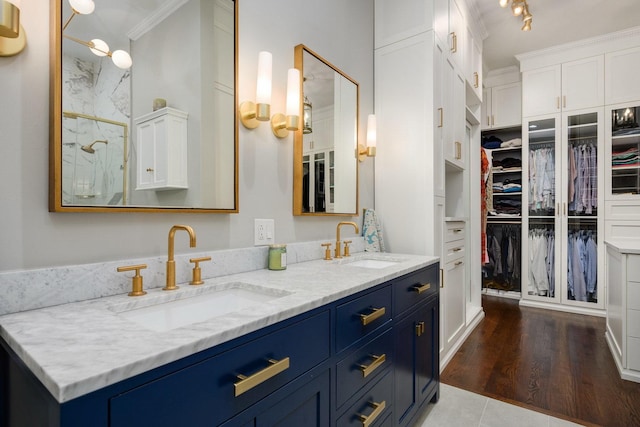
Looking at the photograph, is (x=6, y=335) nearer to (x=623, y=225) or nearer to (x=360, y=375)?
(x=360, y=375)

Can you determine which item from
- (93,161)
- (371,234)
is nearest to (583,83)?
(371,234)

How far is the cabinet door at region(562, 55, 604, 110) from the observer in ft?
11.6

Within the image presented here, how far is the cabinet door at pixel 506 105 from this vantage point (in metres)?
4.14

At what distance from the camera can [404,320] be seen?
1.54 meters

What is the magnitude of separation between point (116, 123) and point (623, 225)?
4.38m

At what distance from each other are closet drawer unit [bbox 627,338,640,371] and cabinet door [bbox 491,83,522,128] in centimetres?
276

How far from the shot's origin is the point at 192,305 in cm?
111

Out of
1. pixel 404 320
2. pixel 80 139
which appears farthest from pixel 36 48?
pixel 404 320

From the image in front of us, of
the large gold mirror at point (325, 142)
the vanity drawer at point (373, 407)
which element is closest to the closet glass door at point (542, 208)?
the large gold mirror at point (325, 142)

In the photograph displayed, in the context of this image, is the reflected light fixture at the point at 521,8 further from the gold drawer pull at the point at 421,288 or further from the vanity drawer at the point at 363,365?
the vanity drawer at the point at 363,365

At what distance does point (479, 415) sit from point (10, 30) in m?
2.46

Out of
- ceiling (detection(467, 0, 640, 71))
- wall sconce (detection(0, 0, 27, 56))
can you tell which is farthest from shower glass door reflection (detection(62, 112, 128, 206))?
ceiling (detection(467, 0, 640, 71))

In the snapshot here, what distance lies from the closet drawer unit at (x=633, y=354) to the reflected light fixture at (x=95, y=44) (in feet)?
10.3

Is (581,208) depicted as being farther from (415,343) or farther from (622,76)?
(415,343)
